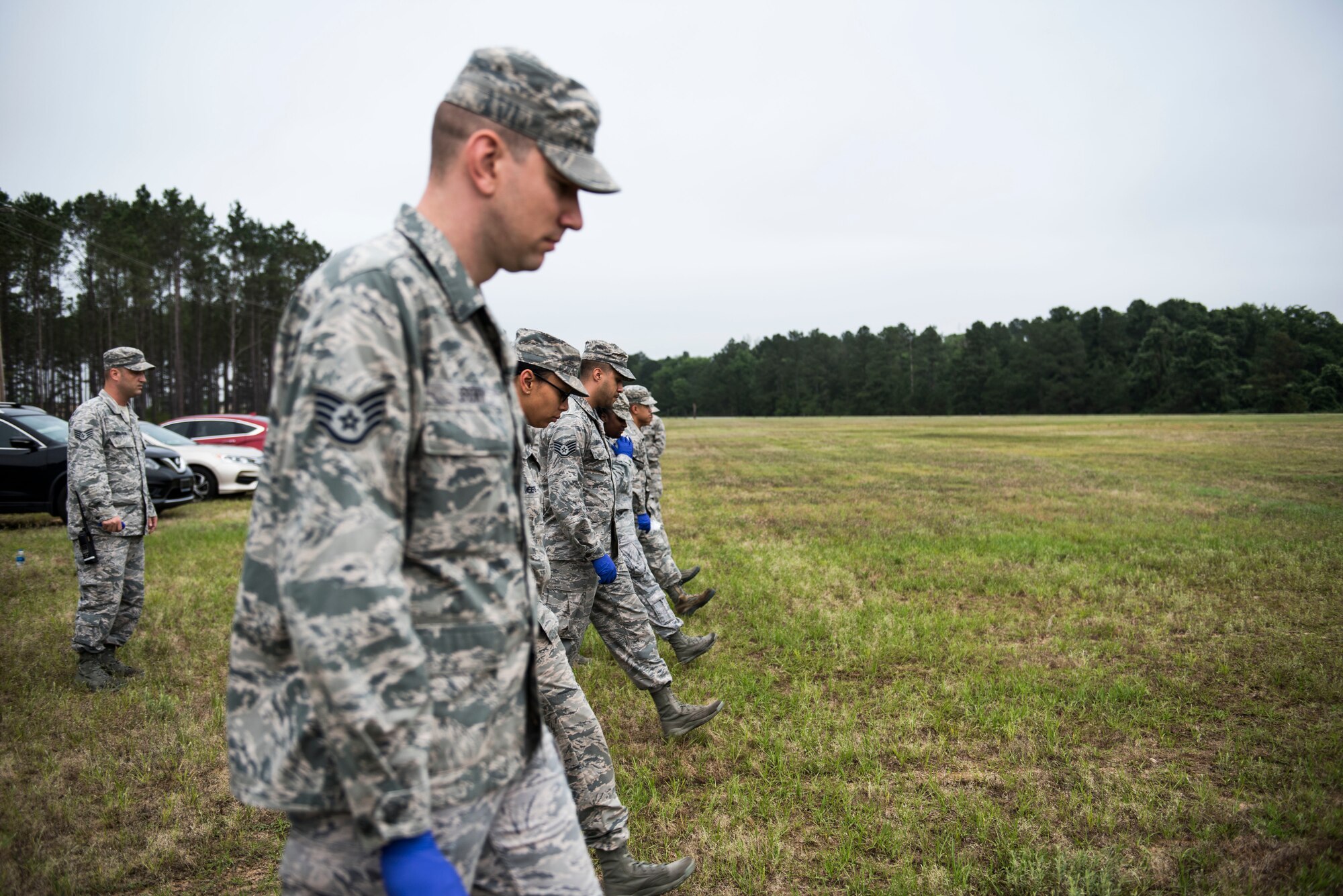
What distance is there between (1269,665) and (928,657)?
7.62 ft

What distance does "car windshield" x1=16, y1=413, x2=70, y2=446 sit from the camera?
41.0 ft

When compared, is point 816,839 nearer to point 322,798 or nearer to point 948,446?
point 322,798

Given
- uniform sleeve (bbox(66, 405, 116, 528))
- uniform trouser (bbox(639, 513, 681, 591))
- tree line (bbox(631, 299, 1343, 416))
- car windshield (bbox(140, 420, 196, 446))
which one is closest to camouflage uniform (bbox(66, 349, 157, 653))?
uniform sleeve (bbox(66, 405, 116, 528))

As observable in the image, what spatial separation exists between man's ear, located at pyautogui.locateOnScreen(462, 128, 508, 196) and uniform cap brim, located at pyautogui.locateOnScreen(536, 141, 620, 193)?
0.08m

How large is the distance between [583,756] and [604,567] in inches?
62.6

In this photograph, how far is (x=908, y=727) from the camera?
5043 millimetres

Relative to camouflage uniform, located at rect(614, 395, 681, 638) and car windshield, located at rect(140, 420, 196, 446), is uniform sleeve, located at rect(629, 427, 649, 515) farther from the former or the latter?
car windshield, located at rect(140, 420, 196, 446)

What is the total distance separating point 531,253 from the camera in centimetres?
162

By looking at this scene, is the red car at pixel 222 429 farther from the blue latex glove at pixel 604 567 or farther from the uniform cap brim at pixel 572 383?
the uniform cap brim at pixel 572 383

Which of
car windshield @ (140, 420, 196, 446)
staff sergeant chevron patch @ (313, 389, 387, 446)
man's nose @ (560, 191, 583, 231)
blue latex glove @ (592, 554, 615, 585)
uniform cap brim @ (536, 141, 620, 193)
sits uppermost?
uniform cap brim @ (536, 141, 620, 193)

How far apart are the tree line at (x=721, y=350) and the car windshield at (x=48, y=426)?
6.87 metres

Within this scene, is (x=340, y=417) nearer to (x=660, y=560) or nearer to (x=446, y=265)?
(x=446, y=265)

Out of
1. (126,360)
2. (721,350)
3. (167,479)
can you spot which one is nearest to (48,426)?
(167,479)

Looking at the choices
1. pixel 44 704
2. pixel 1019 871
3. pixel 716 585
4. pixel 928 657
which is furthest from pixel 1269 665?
pixel 44 704
